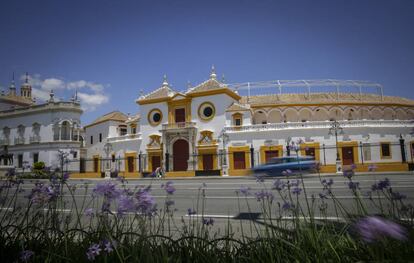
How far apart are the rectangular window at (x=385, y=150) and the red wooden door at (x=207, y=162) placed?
Answer: 17920 millimetres

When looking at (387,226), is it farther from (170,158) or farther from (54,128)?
(54,128)

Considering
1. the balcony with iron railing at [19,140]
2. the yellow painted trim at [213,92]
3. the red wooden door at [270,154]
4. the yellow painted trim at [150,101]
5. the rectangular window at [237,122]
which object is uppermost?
the yellow painted trim at [213,92]

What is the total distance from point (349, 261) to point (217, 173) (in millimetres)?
26898

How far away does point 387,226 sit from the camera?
57.6 inches

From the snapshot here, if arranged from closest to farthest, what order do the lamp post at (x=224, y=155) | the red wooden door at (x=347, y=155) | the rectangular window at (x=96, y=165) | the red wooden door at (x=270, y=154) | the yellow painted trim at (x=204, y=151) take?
the lamp post at (x=224, y=155), the red wooden door at (x=347, y=155), the red wooden door at (x=270, y=154), the yellow painted trim at (x=204, y=151), the rectangular window at (x=96, y=165)

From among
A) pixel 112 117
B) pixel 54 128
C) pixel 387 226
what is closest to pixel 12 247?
pixel 387 226

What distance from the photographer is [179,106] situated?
36.1 m

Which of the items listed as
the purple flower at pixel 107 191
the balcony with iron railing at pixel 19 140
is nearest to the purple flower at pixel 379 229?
the purple flower at pixel 107 191

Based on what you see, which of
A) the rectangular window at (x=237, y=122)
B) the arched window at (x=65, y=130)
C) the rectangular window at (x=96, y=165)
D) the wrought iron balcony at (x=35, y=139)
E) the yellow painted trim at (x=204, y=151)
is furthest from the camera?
the wrought iron balcony at (x=35, y=139)

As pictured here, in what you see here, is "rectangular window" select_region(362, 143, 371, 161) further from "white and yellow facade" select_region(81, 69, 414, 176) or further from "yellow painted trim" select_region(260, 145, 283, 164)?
"yellow painted trim" select_region(260, 145, 283, 164)

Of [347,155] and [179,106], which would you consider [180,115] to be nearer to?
[179,106]

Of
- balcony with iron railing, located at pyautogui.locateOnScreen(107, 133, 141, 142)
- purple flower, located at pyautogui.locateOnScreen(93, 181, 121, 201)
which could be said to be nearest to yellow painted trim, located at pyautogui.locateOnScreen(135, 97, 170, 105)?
balcony with iron railing, located at pyautogui.locateOnScreen(107, 133, 141, 142)

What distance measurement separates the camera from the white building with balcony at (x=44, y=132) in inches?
1652

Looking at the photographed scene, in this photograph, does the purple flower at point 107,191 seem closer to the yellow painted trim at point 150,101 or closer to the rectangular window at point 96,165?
the yellow painted trim at point 150,101
